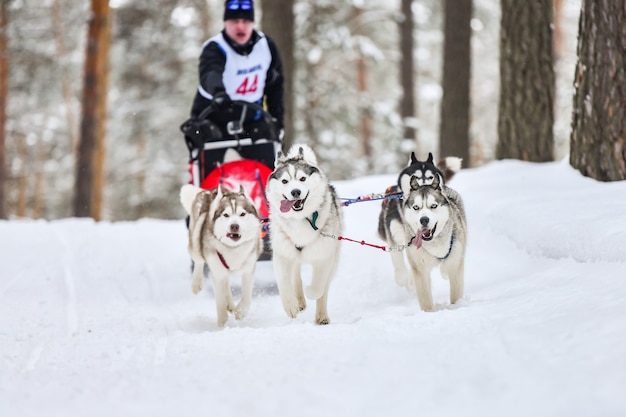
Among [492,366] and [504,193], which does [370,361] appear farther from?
[504,193]

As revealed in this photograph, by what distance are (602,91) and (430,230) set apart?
2671 mm

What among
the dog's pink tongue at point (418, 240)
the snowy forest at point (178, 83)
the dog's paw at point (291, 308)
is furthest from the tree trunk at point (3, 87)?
the dog's pink tongue at point (418, 240)

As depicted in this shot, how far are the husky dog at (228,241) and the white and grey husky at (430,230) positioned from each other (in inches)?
43.6

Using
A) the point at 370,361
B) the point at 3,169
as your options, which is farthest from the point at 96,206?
the point at 370,361

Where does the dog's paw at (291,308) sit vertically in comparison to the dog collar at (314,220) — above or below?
below

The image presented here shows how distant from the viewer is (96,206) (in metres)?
16.8

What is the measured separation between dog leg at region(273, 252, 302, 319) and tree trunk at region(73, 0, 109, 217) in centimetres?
1226

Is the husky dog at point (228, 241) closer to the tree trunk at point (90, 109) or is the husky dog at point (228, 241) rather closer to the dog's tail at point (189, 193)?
the dog's tail at point (189, 193)

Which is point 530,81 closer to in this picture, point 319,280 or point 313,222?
point 313,222

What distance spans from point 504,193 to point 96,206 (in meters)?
12.0

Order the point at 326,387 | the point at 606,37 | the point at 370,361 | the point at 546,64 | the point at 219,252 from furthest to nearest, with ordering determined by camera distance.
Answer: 1. the point at 546,64
2. the point at 606,37
3. the point at 219,252
4. the point at 370,361
5. the point at 326,387

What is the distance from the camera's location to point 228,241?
496 cm

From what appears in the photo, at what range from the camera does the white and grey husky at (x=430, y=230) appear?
14.7ft

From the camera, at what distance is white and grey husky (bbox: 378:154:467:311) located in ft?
14.7
